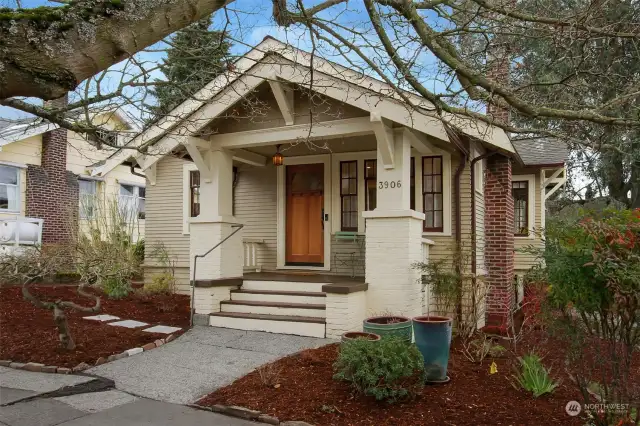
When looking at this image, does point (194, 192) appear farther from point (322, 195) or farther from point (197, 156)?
point (197, 156)

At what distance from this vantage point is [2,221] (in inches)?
540

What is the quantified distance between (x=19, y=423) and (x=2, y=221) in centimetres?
1138

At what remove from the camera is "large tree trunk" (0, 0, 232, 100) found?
2.16 metres

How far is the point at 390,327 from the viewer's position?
19.2ft

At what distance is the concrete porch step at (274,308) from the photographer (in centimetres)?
776

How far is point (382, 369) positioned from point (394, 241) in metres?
3.05

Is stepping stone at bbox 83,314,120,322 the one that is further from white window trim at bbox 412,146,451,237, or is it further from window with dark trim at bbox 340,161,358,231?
white window trim at bbox 412,146,451,237

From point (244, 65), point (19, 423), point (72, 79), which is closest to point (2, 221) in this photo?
point (244, 65)

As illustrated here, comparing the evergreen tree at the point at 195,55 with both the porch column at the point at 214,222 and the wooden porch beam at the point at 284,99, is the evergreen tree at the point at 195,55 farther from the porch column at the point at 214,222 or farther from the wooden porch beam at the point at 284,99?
the porch column at the point at 214,222

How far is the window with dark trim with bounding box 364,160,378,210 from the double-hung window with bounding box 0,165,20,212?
452 inches

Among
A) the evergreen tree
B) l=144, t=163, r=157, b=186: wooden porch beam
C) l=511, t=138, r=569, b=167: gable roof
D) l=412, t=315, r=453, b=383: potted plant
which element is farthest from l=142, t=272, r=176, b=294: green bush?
l=511, t=138, r=569, b=167: gable roof

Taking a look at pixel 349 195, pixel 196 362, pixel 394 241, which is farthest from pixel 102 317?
pixel 394 241

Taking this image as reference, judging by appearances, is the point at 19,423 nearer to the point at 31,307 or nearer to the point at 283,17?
the point at 283,17

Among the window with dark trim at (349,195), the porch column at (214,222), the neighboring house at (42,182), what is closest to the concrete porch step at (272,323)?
the porch column at (214,222)
